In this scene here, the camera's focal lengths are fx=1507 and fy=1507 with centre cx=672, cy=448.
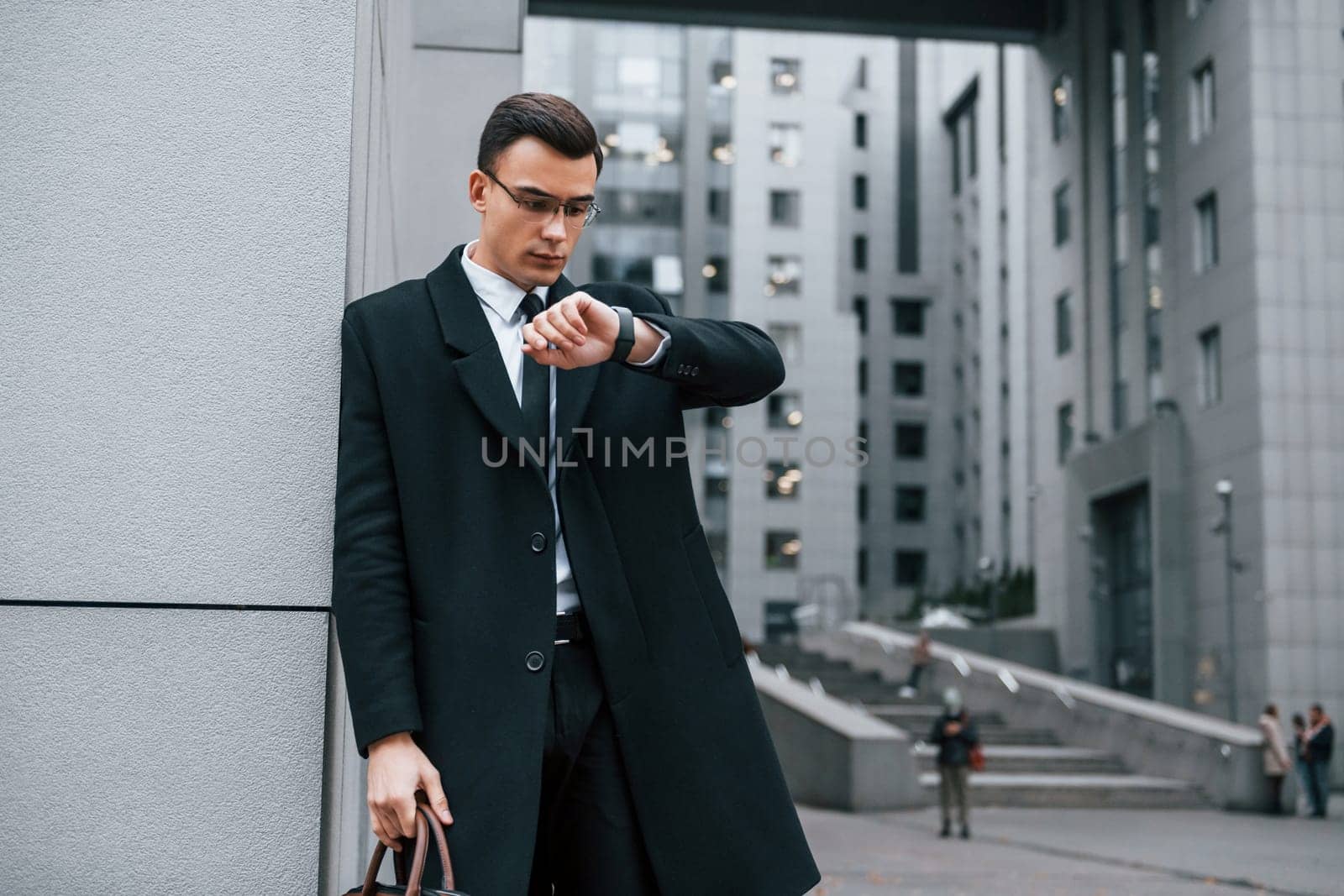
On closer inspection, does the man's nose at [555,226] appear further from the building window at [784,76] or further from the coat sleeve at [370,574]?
the building window at [784,76]

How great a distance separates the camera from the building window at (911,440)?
7769cm

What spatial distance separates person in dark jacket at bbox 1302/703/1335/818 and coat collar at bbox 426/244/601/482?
20.1 meters

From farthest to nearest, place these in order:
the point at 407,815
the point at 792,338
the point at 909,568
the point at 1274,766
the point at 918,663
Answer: the point at 909,568 → the point at 792,338 → the point at 918,663 → the point at 1274,766 → the point at 407,815

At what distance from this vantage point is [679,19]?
33.7m

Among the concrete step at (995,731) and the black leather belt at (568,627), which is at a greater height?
the black leather belt at (568,627)

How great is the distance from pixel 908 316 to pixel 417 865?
7862 cm

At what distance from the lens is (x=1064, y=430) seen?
41.3 meters

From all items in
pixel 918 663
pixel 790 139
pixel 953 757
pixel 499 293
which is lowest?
pixel 953 757

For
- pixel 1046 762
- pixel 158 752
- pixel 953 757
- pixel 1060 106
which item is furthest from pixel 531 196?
pixel 1060 106

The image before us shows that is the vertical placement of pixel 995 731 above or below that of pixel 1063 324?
below

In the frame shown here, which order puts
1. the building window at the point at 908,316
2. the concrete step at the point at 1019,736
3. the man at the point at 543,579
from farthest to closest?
1. the building window at the point at 908,316
2. the concrete step at the point at 1019,736
3. the man at the point at 543,579

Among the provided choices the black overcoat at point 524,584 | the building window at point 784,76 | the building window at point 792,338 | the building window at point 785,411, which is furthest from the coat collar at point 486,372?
the building window at point 784,76

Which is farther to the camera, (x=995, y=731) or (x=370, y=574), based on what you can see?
(x=995, y=731)

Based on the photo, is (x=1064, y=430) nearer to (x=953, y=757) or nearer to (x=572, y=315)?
(x=953, y=757)
